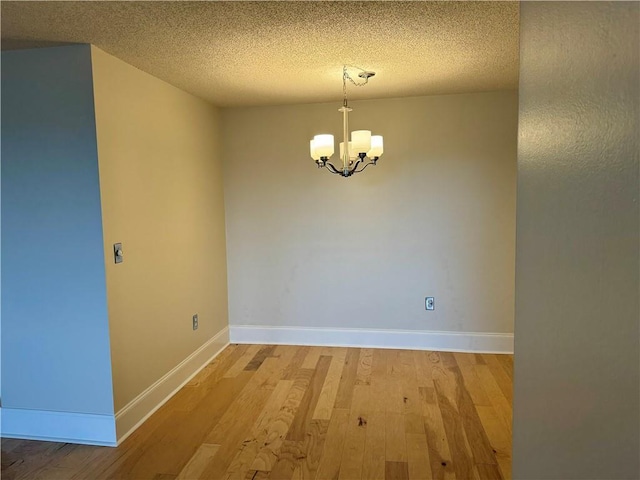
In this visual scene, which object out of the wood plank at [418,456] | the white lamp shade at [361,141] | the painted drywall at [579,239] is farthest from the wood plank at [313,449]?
the white lamp shade at [361,141]

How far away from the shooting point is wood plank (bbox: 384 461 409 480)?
2178mm

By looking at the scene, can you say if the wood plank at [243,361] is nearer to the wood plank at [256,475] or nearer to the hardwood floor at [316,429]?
the hardwood floor at [316,429]

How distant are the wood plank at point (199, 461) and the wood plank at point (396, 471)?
0.95m

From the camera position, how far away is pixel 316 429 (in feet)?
8.70

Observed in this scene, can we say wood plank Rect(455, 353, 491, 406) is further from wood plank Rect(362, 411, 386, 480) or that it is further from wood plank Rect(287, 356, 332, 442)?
wood plank Rect(287, 356, 332, 442)

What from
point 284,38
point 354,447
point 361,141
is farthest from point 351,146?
point 354,447

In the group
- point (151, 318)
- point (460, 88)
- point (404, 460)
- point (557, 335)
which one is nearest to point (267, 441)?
point (404, 460)

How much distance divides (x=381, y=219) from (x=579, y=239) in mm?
3087

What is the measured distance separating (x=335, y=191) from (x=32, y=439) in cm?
283

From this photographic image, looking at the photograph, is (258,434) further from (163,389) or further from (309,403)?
(163,389)

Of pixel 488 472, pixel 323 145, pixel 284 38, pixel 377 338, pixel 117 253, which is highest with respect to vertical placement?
pixel 284 38

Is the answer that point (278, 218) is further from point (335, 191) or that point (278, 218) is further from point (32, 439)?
point (32, 439)

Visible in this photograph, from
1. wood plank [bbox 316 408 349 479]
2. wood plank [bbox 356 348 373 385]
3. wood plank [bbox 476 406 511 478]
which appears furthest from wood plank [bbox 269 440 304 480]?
wood plank [bbox 476 406 511 478]

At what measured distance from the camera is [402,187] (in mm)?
3891
